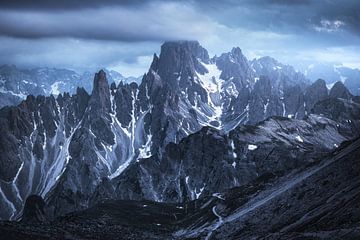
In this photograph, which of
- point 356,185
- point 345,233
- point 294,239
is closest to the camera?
point 345,233

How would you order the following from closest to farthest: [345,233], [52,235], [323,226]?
1. [345,233]
2. [323,226]
3. [52,235]

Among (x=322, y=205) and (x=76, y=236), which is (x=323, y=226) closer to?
(x=322, y=205)

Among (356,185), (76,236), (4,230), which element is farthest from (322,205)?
(4,230)

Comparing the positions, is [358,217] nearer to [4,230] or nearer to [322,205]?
[322,205]

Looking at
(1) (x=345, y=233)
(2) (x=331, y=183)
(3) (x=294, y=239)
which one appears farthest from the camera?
(2) (x=331, y=183)

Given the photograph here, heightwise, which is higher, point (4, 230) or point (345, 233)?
point (345, 233)

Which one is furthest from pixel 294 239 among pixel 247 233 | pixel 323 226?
pixel 247 233

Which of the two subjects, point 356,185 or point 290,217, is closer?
point 356,185

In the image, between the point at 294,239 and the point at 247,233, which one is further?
the point at 247,233

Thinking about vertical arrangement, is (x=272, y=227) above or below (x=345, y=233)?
below
